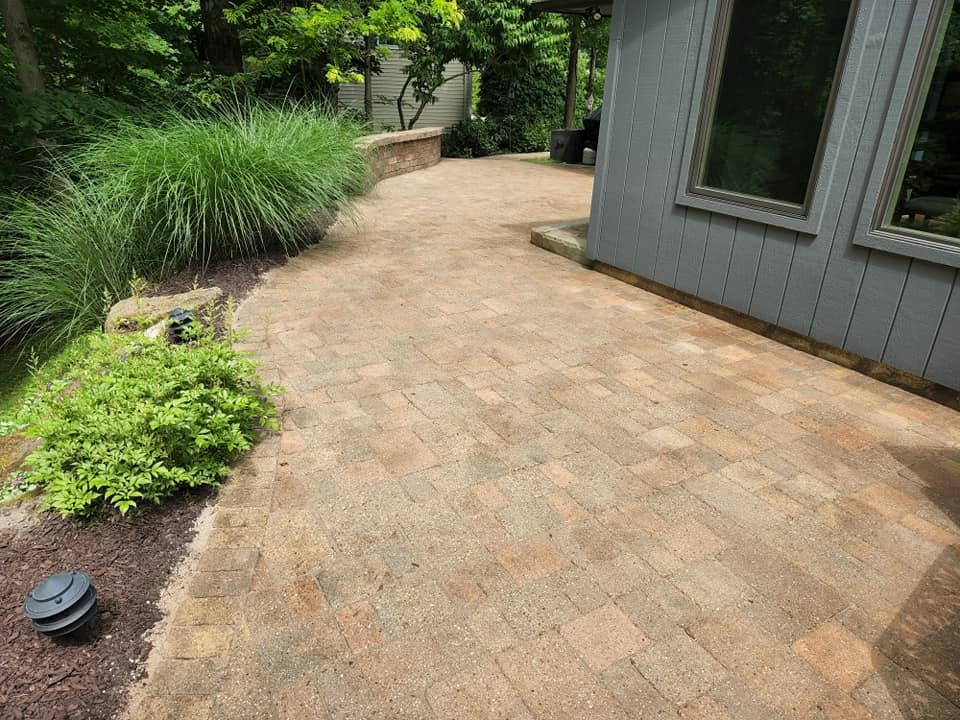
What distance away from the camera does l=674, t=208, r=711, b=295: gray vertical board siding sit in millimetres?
3914

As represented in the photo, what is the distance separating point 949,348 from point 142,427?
3485 millimetres

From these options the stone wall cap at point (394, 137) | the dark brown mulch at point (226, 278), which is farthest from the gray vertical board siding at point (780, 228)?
the stone wall cap at point (394, 137)

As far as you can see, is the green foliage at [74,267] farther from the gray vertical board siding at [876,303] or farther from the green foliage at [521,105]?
the green foliage at [521,105]

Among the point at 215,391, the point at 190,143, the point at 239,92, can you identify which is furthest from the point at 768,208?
the point at 239,92

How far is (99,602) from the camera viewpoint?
1.65 metres

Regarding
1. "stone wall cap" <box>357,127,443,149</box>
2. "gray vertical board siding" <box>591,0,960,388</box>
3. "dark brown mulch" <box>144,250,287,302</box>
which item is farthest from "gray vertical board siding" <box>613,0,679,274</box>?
"stone wall cap" <box>357,127,443,149</box>

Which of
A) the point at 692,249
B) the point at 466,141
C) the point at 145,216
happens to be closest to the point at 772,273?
the point at 692,249

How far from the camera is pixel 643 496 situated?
2.22 m

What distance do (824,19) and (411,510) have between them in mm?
3231

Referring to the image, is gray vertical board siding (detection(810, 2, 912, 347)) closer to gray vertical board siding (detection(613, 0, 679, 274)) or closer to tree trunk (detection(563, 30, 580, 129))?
gray vertical board siding (detection(613, 0, 679, 274))

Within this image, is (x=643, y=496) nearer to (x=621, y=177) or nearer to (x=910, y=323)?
(x=910, y=323)

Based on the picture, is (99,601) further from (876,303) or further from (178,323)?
(876,303)

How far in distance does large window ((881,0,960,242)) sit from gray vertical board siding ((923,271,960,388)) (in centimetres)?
29

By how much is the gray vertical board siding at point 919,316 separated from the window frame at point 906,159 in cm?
8
